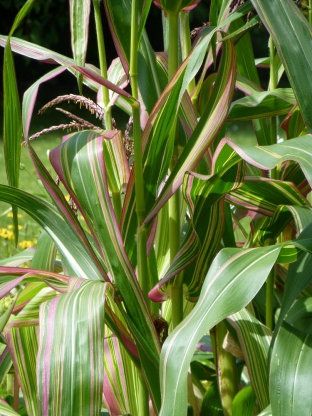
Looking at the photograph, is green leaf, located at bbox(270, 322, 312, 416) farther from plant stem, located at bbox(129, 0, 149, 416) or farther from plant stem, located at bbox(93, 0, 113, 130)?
plant stem, located at bbox(93, 0, 113, 130)

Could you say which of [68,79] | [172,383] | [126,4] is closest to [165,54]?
[126,4]

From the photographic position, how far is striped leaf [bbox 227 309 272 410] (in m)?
0.92

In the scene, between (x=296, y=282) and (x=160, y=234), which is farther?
(x=160, y=234)

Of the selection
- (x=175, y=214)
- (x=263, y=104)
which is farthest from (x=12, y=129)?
(x=263, y=104)

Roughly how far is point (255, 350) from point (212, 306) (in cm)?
28

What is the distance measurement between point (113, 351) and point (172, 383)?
340mm

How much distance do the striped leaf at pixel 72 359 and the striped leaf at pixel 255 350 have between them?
29cm

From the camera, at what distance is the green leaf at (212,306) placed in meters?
0.64

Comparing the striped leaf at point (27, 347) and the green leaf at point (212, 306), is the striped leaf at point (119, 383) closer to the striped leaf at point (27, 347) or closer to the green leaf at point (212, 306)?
the striped leaf at point (27, 347)

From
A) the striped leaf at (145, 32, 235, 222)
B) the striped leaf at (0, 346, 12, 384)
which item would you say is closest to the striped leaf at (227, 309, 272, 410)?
the striped leaf at (145, 32, 235, 222)

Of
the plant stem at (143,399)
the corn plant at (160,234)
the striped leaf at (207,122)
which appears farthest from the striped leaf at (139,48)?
the plant stem at (143,399)

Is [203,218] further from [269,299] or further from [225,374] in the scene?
[225,374]

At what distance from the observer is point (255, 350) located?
0.92 meters

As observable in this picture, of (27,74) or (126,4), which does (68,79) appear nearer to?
(27,74)
